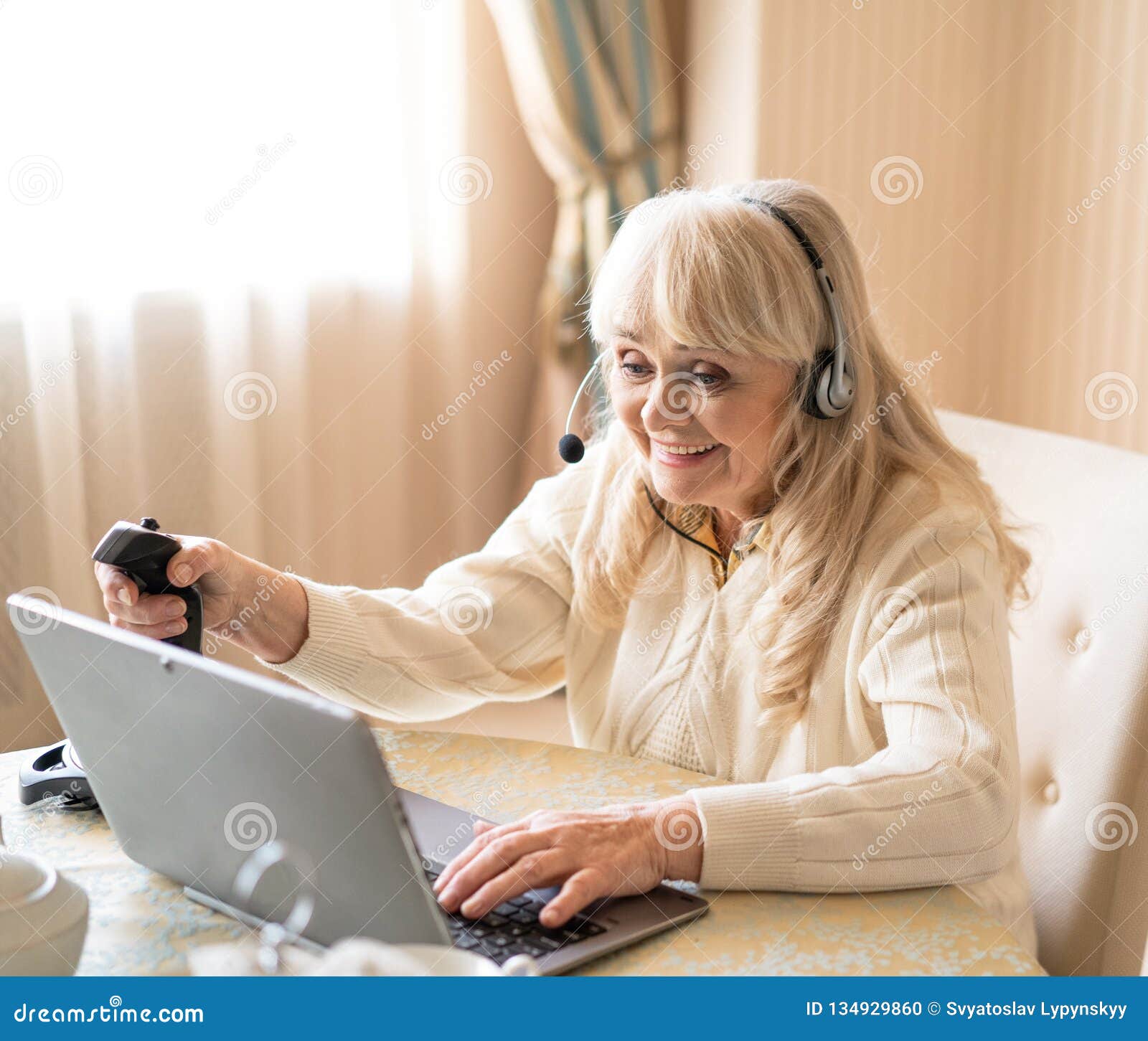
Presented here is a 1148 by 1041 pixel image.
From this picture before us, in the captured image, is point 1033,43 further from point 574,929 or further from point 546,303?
point 574,929

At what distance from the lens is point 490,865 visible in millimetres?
972

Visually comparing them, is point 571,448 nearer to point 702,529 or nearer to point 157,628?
point 702,529

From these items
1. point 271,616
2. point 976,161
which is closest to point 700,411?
point 271,616

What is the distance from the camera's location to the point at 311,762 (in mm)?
786

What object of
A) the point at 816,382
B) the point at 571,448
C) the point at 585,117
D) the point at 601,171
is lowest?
the point at 571,448

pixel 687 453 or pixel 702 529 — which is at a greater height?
pixel 687 453

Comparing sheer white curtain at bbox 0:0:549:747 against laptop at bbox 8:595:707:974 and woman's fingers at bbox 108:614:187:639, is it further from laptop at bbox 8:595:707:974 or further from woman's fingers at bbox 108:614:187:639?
laptop at bbox 8:595:707:974

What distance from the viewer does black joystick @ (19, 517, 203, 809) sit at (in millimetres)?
1148

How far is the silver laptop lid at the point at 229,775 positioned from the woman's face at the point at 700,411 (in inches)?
25.2

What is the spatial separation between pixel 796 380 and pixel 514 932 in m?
0.67

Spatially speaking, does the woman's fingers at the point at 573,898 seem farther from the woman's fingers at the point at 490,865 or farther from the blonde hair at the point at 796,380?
the blonde hair at the point at 796,380

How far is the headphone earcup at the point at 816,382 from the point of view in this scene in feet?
4.37

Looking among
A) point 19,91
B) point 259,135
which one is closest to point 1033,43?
point 259,135

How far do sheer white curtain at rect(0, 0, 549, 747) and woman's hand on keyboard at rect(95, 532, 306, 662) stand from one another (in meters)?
1.01
